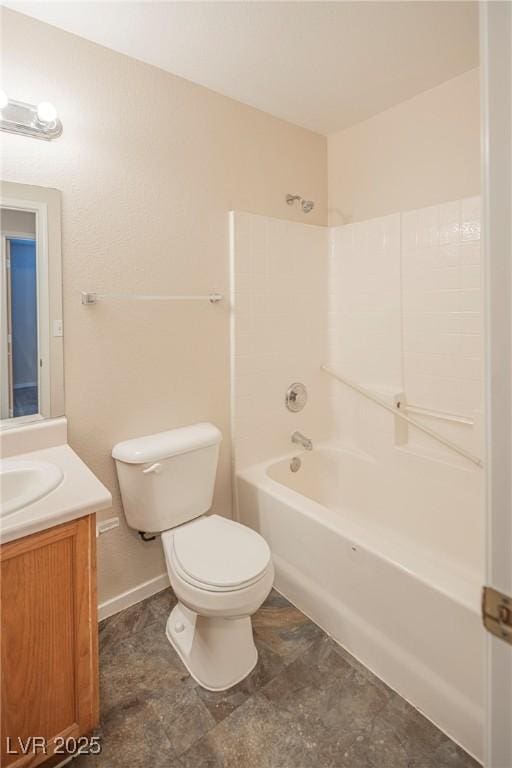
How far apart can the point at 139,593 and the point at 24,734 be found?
84cm

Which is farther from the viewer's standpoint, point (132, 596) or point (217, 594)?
point (132, 596)

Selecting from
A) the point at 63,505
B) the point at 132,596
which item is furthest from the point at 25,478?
the point at 132,596

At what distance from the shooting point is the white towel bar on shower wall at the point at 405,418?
1.94m

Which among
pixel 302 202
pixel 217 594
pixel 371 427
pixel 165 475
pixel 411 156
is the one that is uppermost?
pixel 411 156

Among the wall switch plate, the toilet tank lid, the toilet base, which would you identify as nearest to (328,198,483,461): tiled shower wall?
the toilet tank lid

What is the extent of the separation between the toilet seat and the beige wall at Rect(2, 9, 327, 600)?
38 cm

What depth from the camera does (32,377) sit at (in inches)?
62.5

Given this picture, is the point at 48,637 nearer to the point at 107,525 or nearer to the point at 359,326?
the point at 107,525

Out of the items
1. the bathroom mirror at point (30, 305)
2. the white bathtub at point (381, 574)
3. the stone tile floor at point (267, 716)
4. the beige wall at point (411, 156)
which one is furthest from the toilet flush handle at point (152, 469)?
the beige wall at point (411, 156)

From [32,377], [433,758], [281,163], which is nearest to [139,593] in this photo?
[32,377]

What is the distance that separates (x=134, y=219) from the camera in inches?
70.5

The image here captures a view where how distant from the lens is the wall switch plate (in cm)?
179

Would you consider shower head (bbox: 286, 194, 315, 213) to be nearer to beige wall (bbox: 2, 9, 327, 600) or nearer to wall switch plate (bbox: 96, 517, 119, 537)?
beige wall (bbox: 2, 9, 327, 600)

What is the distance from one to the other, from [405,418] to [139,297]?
1457 mm
